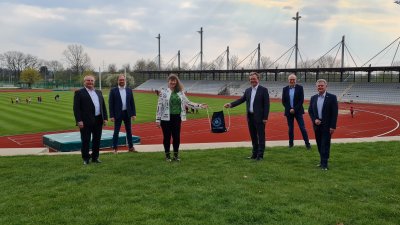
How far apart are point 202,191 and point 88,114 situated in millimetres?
3252

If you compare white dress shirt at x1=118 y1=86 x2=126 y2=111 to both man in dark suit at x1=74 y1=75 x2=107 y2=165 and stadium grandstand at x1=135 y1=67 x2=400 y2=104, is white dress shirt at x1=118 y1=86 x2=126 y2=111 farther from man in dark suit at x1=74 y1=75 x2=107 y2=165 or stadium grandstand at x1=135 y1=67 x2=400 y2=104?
stadium grandstand at x1=135 y1=67 x2=400 y2=104

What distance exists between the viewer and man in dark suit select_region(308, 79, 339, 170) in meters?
7.49

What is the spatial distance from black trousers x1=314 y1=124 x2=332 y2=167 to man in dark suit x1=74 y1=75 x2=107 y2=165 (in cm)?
448

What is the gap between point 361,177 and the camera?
6.73 metres

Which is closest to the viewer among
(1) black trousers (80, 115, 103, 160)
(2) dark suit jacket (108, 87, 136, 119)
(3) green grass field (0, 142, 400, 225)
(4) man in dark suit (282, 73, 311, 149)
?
(3) green grass field (0, 142, 400, 225)

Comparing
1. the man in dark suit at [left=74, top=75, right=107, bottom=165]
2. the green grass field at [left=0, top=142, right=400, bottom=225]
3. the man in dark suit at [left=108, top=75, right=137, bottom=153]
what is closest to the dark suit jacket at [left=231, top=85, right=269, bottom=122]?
the green grass field at [left=0, top=142, right=400, bottom=225]

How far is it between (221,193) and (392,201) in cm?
240

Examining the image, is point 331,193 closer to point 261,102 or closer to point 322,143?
point 322,143

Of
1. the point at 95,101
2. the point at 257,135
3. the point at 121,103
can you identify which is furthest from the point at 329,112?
the point at 121,103

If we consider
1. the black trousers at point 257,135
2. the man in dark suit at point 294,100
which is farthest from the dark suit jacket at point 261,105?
the man in dark suit at point 294,100

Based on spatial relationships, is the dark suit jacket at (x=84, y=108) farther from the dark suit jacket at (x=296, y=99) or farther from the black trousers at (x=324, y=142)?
the dark suit jacket at (x=296, y=99)

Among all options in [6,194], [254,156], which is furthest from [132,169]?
[254,156]

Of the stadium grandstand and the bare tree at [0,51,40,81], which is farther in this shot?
the bare tree at [0,51,40,81]

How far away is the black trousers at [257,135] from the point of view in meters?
8.28
